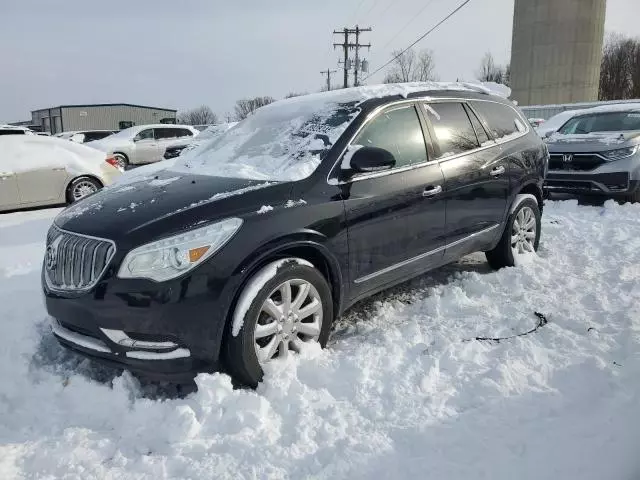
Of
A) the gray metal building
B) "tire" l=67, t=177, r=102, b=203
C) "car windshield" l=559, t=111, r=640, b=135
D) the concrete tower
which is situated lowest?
"tire" l=67, t=177, r=102, b=203

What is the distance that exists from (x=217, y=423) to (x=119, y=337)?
683 mm

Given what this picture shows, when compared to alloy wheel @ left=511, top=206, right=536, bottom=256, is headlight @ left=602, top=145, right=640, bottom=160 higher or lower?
higher

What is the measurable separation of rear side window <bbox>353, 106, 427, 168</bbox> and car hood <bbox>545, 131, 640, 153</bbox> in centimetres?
561

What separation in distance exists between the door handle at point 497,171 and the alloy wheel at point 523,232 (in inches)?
22.0

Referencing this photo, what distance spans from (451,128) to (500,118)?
102 cm

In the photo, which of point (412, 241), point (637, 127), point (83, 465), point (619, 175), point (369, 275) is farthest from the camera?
point (637, 127)

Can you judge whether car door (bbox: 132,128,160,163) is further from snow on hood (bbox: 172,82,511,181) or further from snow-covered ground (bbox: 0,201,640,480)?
snow-covered ground (bbox: 0,201,640,480)

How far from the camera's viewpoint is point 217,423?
8.74 ft

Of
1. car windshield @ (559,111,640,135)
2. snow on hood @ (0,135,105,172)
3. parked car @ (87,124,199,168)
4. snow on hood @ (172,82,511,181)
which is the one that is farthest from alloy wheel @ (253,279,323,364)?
parked car @ (87,124,199,168)

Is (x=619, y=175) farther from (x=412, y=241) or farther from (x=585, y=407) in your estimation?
(x=585, y=407)

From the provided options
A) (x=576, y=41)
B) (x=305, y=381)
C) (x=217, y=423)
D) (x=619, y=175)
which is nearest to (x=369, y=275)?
(x=305, y=381)

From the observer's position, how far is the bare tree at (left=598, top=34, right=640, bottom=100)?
57862mm

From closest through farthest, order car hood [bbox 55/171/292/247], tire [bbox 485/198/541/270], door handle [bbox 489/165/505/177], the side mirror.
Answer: car hood [bbox 55/171/292/247] → the side mirror → door handle [bbox 489/165/505/177] → tire [bbox 485/198/541/270]

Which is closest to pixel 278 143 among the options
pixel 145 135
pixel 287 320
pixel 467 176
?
pixel 287 320
